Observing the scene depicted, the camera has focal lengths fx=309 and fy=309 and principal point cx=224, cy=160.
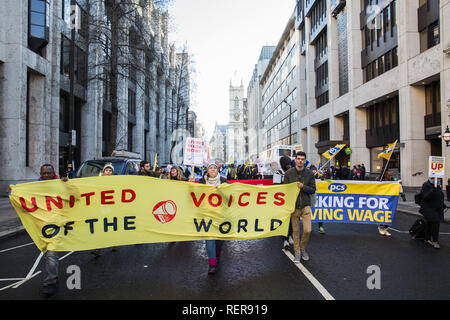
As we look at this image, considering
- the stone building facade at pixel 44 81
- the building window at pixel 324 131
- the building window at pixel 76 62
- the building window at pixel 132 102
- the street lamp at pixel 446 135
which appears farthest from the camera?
the building window at pixel 132 102

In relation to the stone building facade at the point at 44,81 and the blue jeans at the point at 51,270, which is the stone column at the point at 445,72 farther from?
the blue jeans at the point at 51,270

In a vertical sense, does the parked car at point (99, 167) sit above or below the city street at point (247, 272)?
above

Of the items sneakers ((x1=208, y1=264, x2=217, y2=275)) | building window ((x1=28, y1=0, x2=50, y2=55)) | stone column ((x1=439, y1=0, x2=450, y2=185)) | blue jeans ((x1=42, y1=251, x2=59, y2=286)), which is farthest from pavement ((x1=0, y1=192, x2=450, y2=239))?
building window ((x1=28, y1=0, x2=50, y2=55))

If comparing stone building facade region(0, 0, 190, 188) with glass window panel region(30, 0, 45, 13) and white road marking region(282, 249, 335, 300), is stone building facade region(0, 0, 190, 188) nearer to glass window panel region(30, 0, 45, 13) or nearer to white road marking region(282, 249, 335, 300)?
glass window panel region(30, 0, 45, 13)

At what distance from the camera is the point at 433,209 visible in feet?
22.8

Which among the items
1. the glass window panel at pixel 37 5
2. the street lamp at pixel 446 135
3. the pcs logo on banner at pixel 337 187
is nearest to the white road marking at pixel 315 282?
the pcs logo on banner at pixel 337 187

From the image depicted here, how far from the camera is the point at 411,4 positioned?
20.9 meters

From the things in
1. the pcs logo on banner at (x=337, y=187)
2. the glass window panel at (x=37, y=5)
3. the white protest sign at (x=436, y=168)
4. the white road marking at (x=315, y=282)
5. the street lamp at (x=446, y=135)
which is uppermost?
the glass window panel at (x=37, y=5)

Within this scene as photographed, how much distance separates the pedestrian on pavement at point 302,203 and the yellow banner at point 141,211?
21cm

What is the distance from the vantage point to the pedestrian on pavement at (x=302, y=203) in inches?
224

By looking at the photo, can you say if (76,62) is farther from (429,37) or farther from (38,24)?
(429,37)

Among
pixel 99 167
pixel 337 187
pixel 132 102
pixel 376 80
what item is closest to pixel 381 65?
pixel 376 80
